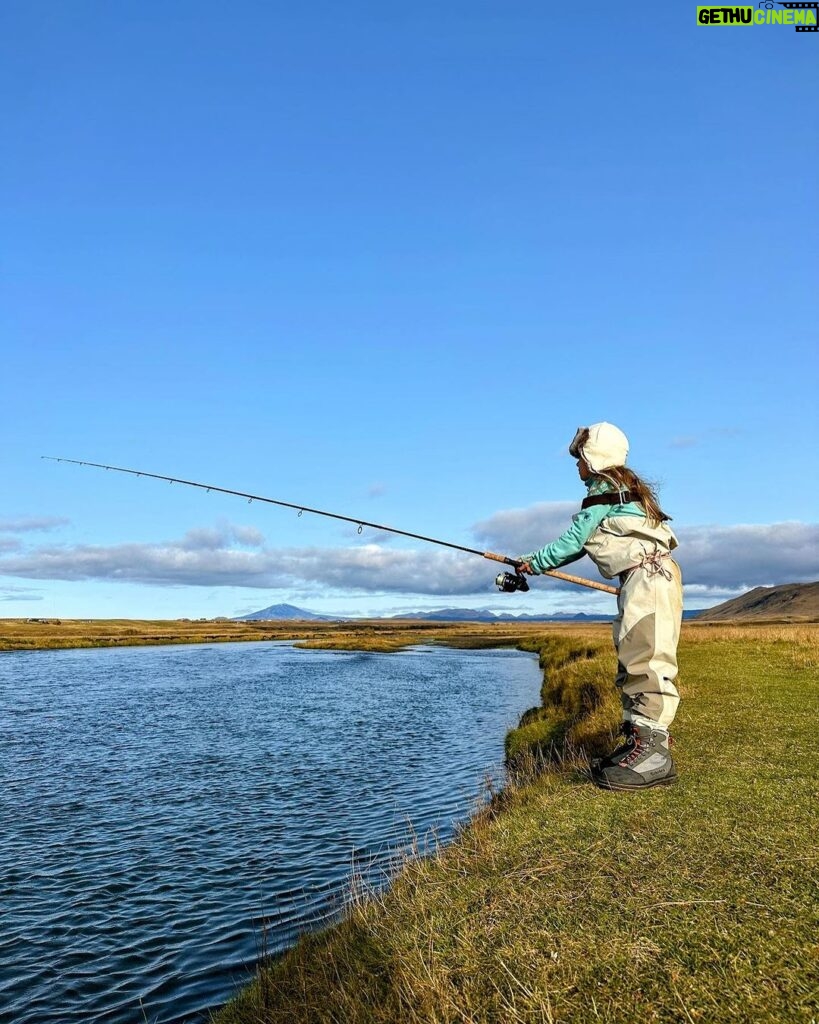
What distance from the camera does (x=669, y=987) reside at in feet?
13.7

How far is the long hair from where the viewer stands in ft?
26.5

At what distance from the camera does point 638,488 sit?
26.9 ft

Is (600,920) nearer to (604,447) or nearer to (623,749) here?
(623,749)

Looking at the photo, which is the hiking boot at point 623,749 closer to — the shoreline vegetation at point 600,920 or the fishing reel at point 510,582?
the shoreline vegetation at point 600,920

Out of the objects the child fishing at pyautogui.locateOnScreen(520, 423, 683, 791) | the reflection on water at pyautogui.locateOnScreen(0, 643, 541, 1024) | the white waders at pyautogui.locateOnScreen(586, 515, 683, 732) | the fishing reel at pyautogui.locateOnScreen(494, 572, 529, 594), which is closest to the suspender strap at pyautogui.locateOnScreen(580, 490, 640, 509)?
the child fishing at pyautogui.locateOnScreen(520, 423, 683, 791)

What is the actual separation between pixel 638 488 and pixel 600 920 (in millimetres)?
4594

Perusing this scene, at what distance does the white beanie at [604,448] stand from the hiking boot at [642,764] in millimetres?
2888

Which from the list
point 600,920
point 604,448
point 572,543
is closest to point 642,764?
point 572,543

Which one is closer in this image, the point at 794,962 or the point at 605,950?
the point at 794,962

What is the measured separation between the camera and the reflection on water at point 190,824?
8820 millimetres

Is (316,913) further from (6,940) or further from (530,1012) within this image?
(530,1012)

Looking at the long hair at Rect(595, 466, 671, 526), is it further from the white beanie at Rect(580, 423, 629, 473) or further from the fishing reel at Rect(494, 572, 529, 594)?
the fishing reel at Rect(494, 572, 529, 594)

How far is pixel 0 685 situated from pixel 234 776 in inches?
1153

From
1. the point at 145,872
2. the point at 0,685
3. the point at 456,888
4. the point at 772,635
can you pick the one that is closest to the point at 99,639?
the point at 0,685
